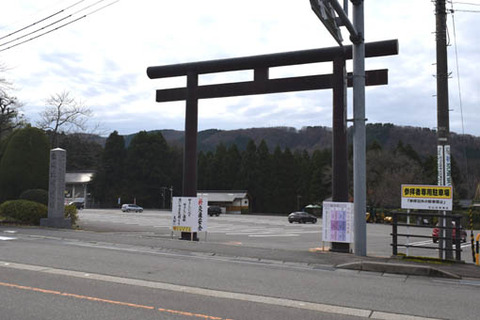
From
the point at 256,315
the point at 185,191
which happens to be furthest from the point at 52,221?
the point at 256,315

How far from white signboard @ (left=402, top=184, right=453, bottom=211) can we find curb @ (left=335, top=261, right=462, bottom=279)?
8.97ft

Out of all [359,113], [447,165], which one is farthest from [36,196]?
[447,165]

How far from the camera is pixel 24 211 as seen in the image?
807 inches

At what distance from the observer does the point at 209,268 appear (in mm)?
9281

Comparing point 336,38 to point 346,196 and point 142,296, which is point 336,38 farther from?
point 142,296

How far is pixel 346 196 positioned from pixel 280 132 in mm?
145880

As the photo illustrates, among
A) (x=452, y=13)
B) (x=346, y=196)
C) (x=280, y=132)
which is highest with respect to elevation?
(x=280, y=132)

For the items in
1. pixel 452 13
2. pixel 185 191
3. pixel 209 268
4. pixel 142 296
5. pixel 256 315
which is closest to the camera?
pixel 256 315

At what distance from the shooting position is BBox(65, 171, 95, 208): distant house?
84.8m

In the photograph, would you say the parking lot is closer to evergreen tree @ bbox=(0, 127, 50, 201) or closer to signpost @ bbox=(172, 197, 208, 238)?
signpost @ bbox=(172, 197, 208, 238)

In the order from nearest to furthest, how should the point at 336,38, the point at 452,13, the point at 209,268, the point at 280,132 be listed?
the point at 209,268 < the point at 336,38 < the point at 452,13 < the point at 280,132

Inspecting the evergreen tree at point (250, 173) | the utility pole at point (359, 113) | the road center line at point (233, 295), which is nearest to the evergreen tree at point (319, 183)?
the evergreen tree at point (250, 173)

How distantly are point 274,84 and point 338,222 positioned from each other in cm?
522

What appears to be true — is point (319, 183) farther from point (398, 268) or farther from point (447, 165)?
point (398, 268)
